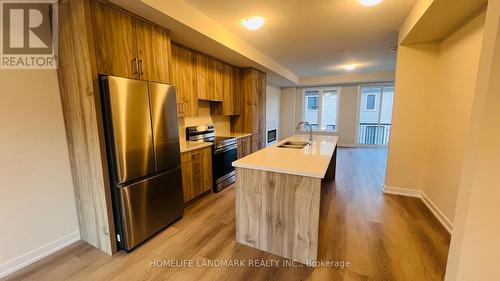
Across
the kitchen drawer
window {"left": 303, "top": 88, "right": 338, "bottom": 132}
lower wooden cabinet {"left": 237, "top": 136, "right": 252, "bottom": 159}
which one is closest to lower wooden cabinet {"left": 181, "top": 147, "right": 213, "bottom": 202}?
the kitchen drawer

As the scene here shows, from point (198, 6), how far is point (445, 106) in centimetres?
326

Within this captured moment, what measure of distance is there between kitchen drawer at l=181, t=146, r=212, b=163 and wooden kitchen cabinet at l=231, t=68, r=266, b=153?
57.3 inches

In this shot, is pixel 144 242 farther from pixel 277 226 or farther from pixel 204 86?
pixel 204 86

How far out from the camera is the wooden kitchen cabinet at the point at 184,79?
9.48ft

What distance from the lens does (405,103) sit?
299 cm

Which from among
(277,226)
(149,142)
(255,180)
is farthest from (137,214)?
(277,226)

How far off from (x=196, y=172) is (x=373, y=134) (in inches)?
263

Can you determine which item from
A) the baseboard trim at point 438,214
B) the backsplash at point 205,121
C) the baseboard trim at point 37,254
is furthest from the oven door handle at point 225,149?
the baseboard trim at point 438,214

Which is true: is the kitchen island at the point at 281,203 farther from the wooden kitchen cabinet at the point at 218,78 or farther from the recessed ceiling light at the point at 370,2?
the wooden kitchen cabinet at the point at 218,78

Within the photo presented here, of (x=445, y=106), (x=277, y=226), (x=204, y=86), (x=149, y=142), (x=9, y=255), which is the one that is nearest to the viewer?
(x=9, y=255)

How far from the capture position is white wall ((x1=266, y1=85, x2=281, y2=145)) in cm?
702

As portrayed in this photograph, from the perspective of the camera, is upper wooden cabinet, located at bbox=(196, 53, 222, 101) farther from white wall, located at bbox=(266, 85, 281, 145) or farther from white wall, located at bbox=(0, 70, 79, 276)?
white wall, located at bbox=(266, 85, 281, 145)

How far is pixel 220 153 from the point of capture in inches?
132

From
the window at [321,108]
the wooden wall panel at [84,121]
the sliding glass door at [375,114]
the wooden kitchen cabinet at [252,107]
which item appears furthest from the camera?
the window at [321,108]
